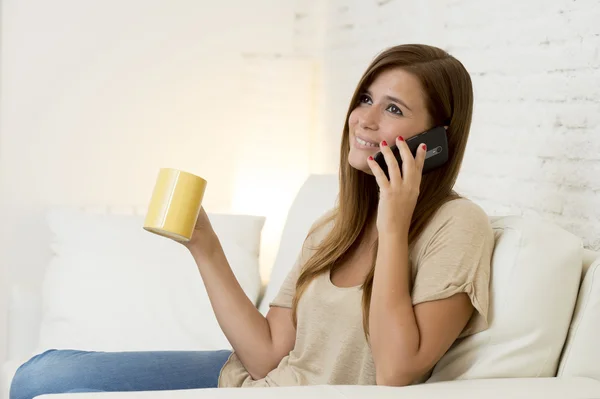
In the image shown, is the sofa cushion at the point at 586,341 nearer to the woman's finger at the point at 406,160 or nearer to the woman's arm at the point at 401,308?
the woman's arm at the point at 401,308

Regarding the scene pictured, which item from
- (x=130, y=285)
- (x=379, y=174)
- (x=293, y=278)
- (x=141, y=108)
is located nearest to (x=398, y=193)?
(x=379, y=174)

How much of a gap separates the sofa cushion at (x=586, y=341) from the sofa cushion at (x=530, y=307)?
17 millimetres

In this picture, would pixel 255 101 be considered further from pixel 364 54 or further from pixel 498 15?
pixel 498 15

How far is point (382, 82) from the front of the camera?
1657 millimetres

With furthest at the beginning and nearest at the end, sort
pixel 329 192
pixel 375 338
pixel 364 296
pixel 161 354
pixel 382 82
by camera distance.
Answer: pixel 329 192
pixel 161 354
pixel 382 82
pixel 364 296
pixel 375 338

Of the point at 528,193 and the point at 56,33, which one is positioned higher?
the point at 56,33

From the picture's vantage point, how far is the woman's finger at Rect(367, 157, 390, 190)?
58.2 inches

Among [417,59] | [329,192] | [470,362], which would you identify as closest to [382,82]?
[417,59]

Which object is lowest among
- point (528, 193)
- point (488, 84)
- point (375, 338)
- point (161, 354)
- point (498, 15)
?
point (161, 354)

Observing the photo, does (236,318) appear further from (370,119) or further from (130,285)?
(130,285)

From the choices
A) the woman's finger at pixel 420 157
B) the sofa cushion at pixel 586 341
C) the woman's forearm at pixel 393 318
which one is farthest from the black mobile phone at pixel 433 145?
the sofa cushion at pixel 586 341

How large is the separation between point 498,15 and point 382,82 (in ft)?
2.30

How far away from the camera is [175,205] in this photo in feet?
5.03

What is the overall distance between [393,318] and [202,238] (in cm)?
51
